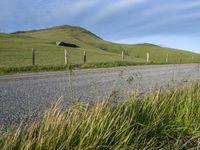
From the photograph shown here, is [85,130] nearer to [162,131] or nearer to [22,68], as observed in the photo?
[162,131]

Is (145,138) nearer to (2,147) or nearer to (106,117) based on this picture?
(106,117)

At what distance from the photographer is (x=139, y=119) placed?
4.63 meters

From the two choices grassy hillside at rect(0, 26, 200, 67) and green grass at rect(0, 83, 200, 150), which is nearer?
green grass at rect(0, 83, 200, 150)

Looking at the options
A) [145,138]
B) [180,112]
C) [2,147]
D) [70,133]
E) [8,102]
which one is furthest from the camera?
[8,102]

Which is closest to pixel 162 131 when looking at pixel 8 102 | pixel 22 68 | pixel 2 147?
pixel 2 147

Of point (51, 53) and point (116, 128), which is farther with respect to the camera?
point (51, 53)

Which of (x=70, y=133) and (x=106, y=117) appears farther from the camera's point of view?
(x=106, y=117)

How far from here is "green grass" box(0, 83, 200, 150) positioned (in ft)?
11.7

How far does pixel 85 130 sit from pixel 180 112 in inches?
68.7

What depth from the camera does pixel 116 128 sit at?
4.02m

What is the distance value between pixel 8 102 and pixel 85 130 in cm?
386

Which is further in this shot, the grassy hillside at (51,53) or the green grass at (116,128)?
the grassy hillside at (51,53)

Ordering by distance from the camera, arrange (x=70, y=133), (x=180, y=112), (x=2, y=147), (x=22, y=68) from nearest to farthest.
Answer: (x=2, y=147) → (x=70, y=133) → (x=180, y=112) → (x=22, y=68)

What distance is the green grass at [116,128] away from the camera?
11.7 ft
